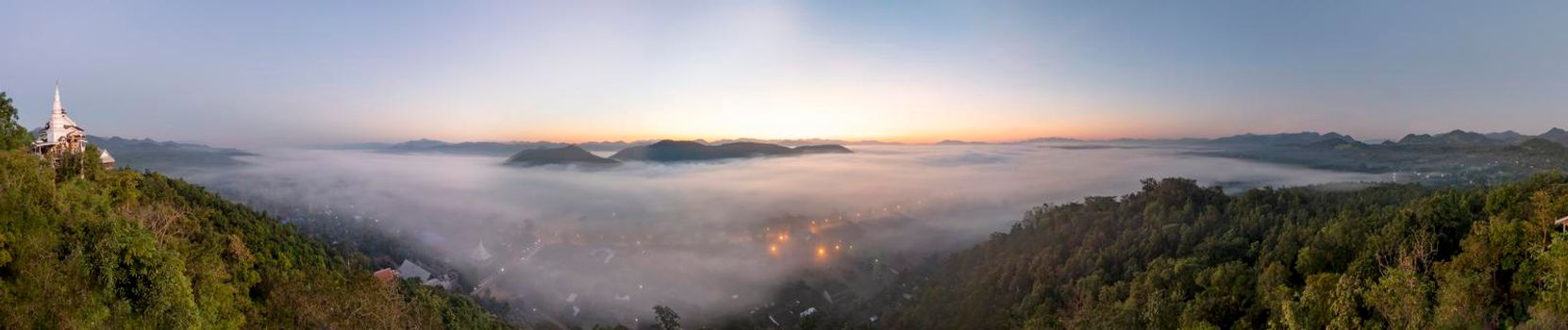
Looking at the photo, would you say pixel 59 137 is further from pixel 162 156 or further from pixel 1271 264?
pixel 162 156

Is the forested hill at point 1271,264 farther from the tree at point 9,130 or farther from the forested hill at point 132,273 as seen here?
the tree at point 9,130

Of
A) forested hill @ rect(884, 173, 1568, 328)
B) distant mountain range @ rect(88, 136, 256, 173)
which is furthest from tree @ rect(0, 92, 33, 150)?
distant mountain range @ rect(88, 136, 256, 173)

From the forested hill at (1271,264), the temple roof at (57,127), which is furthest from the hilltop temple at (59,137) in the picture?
the forested hill at (1271,264)

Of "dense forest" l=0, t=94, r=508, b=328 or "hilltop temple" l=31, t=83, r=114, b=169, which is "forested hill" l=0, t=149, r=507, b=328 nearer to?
"dense forest" l=0, t=94, r=508, b=328

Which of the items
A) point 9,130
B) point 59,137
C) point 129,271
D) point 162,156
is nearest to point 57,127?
point 59,137

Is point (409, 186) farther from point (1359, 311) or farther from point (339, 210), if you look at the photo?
point (1359, 311)

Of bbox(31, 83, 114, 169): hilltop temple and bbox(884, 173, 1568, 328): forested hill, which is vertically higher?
bbox(31, 83, 114, 169): hilltop temple

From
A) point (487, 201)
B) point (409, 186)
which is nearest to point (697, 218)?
point (487, 201)
